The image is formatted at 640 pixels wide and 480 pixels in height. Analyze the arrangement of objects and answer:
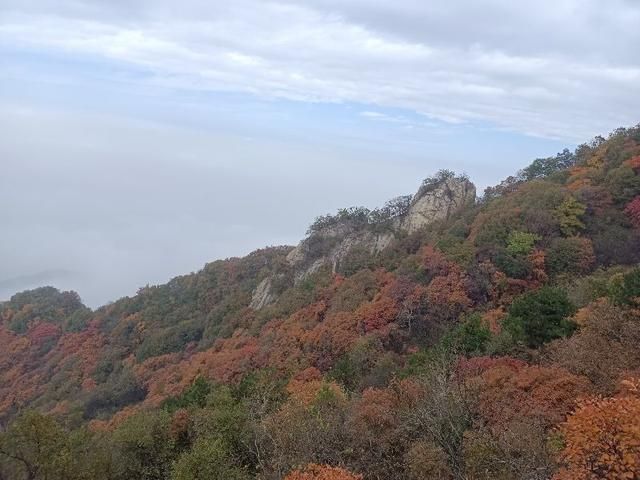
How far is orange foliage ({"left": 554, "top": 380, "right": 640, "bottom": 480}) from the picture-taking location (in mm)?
9898

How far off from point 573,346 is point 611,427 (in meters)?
10.7

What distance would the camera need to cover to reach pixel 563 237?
37719mm

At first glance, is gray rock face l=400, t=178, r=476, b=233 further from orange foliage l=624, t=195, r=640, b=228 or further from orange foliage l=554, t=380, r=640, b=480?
orange foliage l=554, t=380, r=640, b=480

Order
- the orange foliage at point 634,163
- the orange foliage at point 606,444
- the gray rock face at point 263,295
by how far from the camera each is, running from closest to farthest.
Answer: the orange foliage at point 606,444
the orange foliage at point 634,163
the gray rock face at point 263,295

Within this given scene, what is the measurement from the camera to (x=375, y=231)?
55500 mm

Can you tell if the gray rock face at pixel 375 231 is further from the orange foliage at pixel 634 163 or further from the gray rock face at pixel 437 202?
the orange foliage at pixel 634 163

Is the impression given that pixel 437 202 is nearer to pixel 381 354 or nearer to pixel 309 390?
pixel 381 354

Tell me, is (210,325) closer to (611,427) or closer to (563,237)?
(563,237)

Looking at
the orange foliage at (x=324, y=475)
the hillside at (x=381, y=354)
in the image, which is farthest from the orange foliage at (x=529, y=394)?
the orange foliage at (x=324, y=475)

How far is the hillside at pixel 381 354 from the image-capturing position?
1641cm

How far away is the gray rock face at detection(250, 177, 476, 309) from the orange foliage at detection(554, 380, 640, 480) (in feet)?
138

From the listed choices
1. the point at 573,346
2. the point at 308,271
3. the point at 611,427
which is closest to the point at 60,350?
the point at 308,271

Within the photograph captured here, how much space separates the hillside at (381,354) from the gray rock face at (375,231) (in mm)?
166

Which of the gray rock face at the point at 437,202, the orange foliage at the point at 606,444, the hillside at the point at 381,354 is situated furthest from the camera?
the gray rock face at the point at 437,202
